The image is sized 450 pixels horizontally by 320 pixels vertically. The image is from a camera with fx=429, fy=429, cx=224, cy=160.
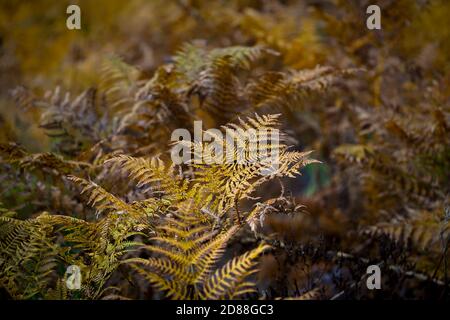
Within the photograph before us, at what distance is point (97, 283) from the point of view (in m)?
1.70

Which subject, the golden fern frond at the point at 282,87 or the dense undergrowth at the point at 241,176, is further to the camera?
the golden fern frond at the point at 282,87

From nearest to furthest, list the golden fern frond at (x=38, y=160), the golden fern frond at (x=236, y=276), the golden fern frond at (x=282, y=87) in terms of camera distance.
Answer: the golden fern frond at (x=236, y=276) < the golden fern frond at (x=38, y=160) < the golden fern frond at (x=282, y=87)

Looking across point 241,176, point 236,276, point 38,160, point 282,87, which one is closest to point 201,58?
point 282,87

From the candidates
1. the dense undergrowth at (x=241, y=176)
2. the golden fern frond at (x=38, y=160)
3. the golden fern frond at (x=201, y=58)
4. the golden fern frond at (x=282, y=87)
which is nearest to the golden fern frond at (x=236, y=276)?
the dense undergrowth at (x=241, y=176)

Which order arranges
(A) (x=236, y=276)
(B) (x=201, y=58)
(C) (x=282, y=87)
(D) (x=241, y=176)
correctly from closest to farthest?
(A) (x=236, y=276)
(D) (x=241, y=176)
(C) (x=282, y=87)
(B) (x=201, y=58)

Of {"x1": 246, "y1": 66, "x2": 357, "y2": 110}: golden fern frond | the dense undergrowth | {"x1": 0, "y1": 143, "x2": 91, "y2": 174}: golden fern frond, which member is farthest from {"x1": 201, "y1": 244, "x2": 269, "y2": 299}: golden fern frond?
{"x1": 246, "y1": 66, "x2": 357, "y2": 110}: golden fern frond

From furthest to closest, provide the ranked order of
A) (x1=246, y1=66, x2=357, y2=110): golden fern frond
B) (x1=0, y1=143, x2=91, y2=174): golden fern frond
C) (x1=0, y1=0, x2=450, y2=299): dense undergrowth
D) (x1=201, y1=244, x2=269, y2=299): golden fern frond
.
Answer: (x1=246, y1=66, x2=357, y2=110): golden fern frond
(x1=0, y1=143, x2=91, y2=174): golden fern frond
(x1=0, y1=0, x2=450, y2=299): dense undergrowth
(x1=201, y1=244, x2=269, y2=299): golden fern frond

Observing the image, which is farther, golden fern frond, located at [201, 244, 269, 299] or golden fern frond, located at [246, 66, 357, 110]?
golden fern frond, located at [246, 66, 357, 110]

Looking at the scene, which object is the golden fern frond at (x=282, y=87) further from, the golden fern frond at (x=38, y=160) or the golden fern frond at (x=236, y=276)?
the golden fern frond at (x=236, y=276)

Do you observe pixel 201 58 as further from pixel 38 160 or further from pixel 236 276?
pixel 236 276

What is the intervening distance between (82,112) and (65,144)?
0.23 m

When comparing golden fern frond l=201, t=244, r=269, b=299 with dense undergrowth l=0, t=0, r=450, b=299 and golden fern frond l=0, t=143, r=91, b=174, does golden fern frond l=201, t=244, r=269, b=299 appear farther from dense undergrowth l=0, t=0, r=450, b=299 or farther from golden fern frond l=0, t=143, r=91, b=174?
golden fern frond l=0, t=143, r=91, b=174

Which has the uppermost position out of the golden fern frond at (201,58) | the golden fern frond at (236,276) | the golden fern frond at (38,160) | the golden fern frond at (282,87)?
the golden fern frond at (201,58)
